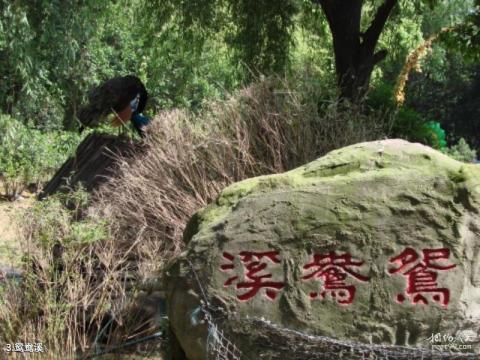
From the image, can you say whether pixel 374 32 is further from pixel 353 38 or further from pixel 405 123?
pixel 405 123

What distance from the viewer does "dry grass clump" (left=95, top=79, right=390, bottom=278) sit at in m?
5.29

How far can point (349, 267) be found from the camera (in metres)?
3.18

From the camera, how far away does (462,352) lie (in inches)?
124

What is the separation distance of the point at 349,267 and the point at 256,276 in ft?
1.40

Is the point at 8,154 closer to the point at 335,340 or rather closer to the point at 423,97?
the point at 335,340

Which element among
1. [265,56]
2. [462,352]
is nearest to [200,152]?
[462,352]

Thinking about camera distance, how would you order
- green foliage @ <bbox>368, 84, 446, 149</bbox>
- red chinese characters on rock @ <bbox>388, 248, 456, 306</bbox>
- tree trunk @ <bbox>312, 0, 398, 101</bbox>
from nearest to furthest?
red chinese characters on rock @ <bbox>388, 248, 456, 306</bbox> → green foliage @ <bbox>368, 84, 446, 149</bbox> → tree trunk @ <bbox>312, 0, 398, 101</bbox>

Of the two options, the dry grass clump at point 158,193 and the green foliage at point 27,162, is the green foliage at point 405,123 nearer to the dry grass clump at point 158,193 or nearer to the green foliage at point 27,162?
the dry grass clump at point 158,193

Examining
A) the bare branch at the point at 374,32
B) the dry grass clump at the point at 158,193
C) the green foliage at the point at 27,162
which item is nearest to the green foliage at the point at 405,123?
the bare branch at the point at 374,32

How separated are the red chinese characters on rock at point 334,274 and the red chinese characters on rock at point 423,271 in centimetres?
18

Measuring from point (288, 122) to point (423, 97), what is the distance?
19849 mm

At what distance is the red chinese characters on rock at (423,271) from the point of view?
3.14 m

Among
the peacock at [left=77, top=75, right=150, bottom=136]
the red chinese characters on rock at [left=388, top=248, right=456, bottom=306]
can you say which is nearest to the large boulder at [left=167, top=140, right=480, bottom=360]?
the red chinese characters on rock at [left=388, top=248, right=456, bottom=306]

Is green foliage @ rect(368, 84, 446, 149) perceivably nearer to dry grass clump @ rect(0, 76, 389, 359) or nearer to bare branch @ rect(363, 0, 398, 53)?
bare branch @ rect(363, 0, 398, 53)
